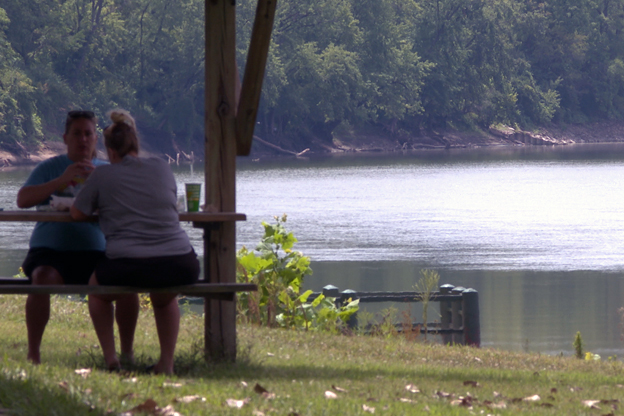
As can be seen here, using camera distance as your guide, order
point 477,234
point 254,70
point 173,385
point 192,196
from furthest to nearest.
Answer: point 477,234 < point 254,70 < point 192,196 < point 173,385

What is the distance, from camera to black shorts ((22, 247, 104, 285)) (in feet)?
17.9

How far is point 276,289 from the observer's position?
30.1ft

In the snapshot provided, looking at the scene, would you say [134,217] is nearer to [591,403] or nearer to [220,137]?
[220,137]

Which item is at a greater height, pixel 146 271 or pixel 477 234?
pixel 146 271

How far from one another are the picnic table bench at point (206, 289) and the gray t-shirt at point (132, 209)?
0.46 ft

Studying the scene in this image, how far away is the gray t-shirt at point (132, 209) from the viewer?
5.10 m

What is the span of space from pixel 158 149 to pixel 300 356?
201 ft

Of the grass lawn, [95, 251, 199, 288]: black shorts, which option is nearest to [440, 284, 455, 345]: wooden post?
the grass lawn

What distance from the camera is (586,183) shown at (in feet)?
150

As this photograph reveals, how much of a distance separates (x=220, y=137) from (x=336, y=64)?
221 ft

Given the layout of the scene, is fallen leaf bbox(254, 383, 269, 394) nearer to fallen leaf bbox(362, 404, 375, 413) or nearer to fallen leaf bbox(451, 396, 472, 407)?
fallen leaf bbox(362, 404, 375, 413)

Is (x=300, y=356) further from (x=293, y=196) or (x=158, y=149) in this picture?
(x=158, y=149)

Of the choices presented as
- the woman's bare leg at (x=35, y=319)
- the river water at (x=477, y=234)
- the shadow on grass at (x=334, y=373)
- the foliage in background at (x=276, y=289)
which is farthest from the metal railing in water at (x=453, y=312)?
the woman's bare leg at (x=35, y=319)

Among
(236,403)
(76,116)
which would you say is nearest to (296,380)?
(236,403)
